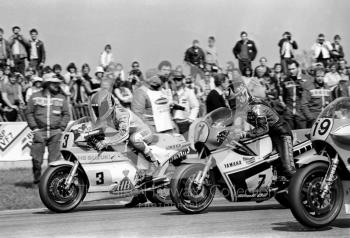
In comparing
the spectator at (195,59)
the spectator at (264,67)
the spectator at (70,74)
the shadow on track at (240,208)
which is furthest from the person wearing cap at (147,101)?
the spectator at (195,59)

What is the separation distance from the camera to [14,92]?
1644cm

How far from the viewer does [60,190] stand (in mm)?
10688

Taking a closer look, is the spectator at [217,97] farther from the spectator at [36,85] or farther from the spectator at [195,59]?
the spectator at [195,59]

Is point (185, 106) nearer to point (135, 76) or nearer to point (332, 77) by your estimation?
point (135, 76)

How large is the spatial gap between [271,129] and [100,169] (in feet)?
8.19

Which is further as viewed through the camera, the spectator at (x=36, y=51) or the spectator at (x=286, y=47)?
the spectator at (x=286, y=47)

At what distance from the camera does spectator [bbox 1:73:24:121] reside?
16359mm

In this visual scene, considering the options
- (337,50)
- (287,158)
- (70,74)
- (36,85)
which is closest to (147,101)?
(287,158)

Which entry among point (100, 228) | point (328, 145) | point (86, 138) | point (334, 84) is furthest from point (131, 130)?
point (334, 84)

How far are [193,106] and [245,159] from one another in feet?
18.5

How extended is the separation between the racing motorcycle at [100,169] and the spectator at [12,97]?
5421mm

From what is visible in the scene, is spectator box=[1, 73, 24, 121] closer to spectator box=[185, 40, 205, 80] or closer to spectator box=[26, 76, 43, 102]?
spectator box=[26, 76, 43, 102]

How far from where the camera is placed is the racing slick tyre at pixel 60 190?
10531 millimetres

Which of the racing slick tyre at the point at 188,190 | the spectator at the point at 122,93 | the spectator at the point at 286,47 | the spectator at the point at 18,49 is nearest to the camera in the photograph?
the racing slick tyre at the point at 188,190
